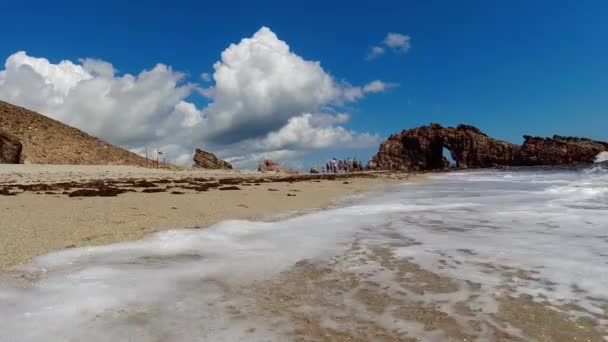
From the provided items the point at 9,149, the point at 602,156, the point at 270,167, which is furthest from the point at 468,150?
the point at 9,149

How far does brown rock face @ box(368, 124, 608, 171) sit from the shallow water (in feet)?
333

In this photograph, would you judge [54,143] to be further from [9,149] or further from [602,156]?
[602,156]

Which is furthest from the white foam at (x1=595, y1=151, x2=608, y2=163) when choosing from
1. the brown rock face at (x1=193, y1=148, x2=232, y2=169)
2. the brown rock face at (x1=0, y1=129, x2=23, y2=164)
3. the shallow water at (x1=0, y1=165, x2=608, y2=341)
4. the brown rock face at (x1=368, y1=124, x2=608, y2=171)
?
the brown rock face at (x1=0, y1=129, x2=23, y2=164)

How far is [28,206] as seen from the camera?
34.7 ft

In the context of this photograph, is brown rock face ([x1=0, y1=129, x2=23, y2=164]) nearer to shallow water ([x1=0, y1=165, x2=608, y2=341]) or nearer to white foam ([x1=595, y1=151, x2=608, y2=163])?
shallow water ([x1=0, y1=165, x2=608, y2=341])

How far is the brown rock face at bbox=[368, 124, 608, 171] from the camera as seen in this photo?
313ft

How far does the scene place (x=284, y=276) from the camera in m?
5.29

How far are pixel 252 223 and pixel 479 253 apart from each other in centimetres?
503

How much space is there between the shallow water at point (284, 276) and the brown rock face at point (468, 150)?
101407mm

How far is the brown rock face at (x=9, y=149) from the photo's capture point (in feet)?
128

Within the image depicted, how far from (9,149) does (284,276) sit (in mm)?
45225

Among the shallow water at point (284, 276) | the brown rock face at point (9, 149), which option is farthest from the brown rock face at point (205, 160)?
the shallow water at point (284, 276)

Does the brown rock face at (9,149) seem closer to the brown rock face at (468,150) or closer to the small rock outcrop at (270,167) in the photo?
the small rock outcrop at (270,167)

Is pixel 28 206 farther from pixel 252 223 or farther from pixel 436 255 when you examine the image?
pixel 436 255
